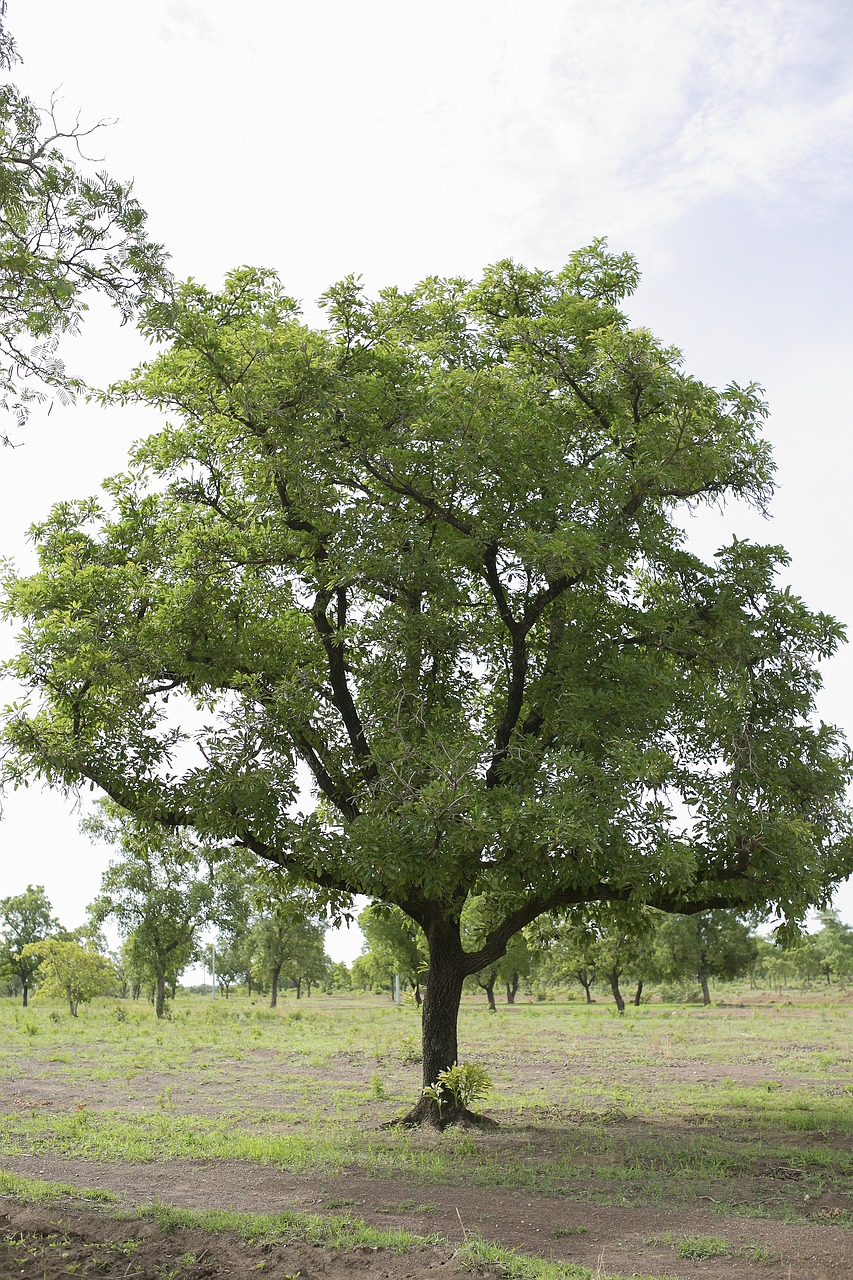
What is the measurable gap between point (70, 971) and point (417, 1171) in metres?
35.8

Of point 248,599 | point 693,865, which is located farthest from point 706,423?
point 248,599

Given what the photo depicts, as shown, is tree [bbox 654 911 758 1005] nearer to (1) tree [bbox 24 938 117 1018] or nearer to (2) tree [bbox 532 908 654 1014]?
(2) tree [bbox 532 908 654 1014]

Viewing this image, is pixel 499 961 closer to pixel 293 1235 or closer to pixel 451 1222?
pixel 451 1222

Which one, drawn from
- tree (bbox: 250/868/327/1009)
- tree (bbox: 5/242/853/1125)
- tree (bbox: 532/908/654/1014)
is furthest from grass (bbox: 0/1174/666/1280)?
tree (bbox: 250/868/327/1009)

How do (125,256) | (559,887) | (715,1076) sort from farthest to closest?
(715,1076) → (559,887) → (125,256)

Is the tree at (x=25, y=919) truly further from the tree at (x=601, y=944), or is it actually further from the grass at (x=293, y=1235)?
the grass at (x=293, y=1235)

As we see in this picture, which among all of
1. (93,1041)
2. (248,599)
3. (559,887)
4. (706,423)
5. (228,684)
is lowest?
(93,1041)

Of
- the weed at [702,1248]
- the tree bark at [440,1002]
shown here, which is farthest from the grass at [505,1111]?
the weed at [702,1248]

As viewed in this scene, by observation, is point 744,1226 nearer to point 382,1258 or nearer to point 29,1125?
point 382,1258

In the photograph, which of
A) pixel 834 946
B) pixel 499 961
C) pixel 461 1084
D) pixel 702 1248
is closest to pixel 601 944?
pixel 499 961

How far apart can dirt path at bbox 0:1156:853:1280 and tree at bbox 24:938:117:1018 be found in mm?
34074

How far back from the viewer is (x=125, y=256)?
741cm

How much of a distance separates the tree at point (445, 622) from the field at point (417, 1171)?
257cm

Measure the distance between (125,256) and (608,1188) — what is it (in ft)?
31.9
